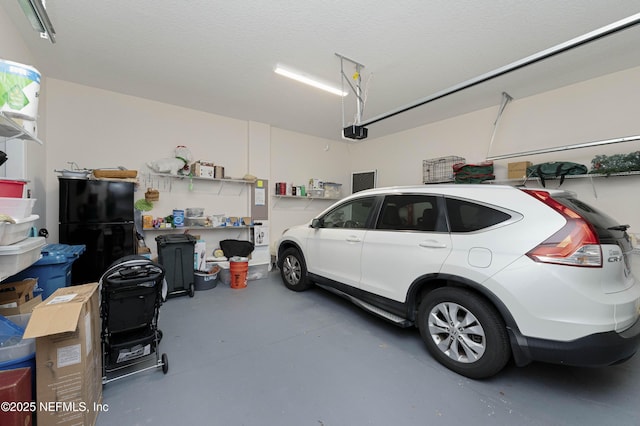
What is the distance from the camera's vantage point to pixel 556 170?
Answer: 325cm

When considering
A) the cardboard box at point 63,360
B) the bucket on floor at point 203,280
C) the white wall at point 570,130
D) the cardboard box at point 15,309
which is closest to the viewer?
the cardboard box at point 63,360

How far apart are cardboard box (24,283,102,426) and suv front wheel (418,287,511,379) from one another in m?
2.34

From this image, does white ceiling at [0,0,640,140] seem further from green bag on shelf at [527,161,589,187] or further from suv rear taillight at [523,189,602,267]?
suv rear taillight at [523,189,602,267]

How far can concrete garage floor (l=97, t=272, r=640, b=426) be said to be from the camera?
4.97 ft

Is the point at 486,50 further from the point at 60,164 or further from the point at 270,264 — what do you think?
the point at 60,164

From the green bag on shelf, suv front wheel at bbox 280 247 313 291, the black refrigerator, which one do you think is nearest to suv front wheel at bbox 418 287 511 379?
suv front wheel at bbox 280 247 313 291

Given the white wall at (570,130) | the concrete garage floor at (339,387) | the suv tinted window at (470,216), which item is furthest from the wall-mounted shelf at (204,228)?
the white wall at (570,130)

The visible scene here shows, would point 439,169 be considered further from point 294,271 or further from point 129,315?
point 129,315

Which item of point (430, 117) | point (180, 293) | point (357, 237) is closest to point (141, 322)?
point (180, 293)

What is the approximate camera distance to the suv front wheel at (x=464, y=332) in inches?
68.8

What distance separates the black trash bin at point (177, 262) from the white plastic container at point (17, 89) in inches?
92.3

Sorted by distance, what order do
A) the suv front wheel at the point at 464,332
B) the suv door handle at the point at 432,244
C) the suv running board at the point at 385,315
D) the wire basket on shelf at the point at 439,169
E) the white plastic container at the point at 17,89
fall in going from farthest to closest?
the wire basket on shelf at the point at 439,169 → the suv running board at the point at 385,315 → the suv door handle at the point at 432,244 → the suv front wheel at the point at 464,332 → the white plastic container at the point at 17,89

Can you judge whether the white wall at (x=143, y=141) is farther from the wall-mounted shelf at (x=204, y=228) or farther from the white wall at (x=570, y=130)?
the white wall at (x=570, y=130)

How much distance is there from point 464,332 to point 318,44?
3.08 metres
